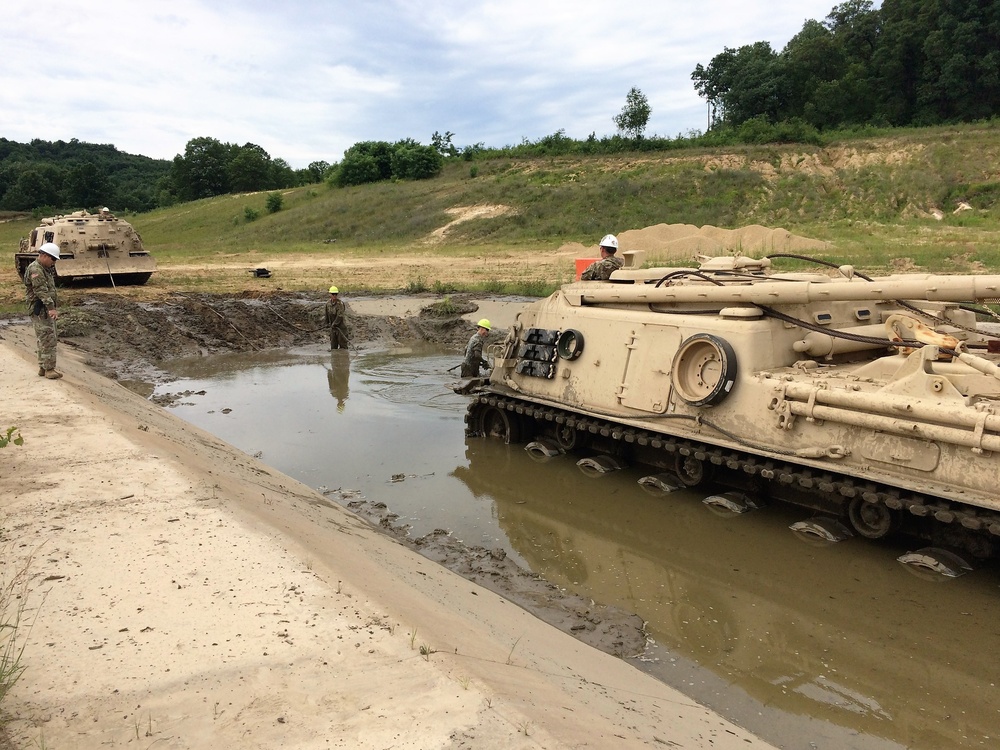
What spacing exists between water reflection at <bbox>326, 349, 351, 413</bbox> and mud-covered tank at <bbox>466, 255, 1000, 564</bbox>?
3510 mm

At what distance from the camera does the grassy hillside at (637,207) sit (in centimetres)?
3083

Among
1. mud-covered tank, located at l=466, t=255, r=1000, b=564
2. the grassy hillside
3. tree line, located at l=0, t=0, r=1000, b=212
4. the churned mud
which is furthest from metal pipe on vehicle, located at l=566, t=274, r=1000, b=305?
tree line, located at l=0, t=0, r=1000, b=212

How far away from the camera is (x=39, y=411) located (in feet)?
27.9

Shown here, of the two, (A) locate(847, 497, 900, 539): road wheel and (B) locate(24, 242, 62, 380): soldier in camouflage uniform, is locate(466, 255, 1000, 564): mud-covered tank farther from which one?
(B) locate(24, 242, 62, 380): soldier in camouflage uniform

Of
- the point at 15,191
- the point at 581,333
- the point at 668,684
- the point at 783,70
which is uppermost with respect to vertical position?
the point at 783,70

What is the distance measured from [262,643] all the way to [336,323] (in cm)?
1422

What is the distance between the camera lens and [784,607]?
602cm

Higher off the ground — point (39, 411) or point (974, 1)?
point (974, 1)

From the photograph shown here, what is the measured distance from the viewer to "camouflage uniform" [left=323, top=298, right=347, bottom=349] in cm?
1758

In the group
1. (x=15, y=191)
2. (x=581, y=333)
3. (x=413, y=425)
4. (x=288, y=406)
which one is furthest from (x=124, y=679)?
(x=15, y=191)

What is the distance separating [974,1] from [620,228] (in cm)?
3139

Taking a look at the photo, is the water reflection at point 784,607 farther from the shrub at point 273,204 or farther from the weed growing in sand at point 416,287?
the shrub at point 273,204

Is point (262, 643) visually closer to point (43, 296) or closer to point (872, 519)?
point (872, 519)

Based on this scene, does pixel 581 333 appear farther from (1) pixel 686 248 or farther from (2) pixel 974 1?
(2) pixel 974 1
